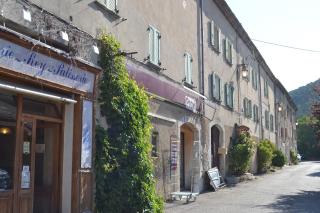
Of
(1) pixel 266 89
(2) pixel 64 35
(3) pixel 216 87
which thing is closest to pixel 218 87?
(3) pixel 216 87

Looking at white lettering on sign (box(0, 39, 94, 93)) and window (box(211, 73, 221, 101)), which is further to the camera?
window (box(211, 73, 221, 101))

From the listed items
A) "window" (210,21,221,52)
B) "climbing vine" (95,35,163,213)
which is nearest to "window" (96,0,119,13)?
"climbing vine" (95,35,163,213)

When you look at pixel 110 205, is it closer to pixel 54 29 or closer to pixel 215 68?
pixel 54 29

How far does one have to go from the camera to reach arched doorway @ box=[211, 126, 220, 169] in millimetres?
22323

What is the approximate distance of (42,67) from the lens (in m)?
9.30

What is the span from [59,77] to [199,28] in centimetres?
1123

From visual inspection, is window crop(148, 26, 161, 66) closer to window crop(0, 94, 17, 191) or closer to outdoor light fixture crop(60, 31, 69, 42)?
outdoor light fixture crop(60, 31, 69, 42)

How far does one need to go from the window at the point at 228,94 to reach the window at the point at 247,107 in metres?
3.58

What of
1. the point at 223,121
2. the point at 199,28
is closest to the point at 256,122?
the point at 223,121

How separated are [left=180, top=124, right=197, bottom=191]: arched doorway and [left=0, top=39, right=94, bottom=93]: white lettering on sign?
8647 millimetres

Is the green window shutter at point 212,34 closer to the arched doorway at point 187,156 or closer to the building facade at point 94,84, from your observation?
the building facade at point 94,84

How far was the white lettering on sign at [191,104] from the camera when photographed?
17641 millimetres

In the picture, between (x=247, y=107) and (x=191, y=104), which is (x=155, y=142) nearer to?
(x=191, y=104)

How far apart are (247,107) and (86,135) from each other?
66.7ft
